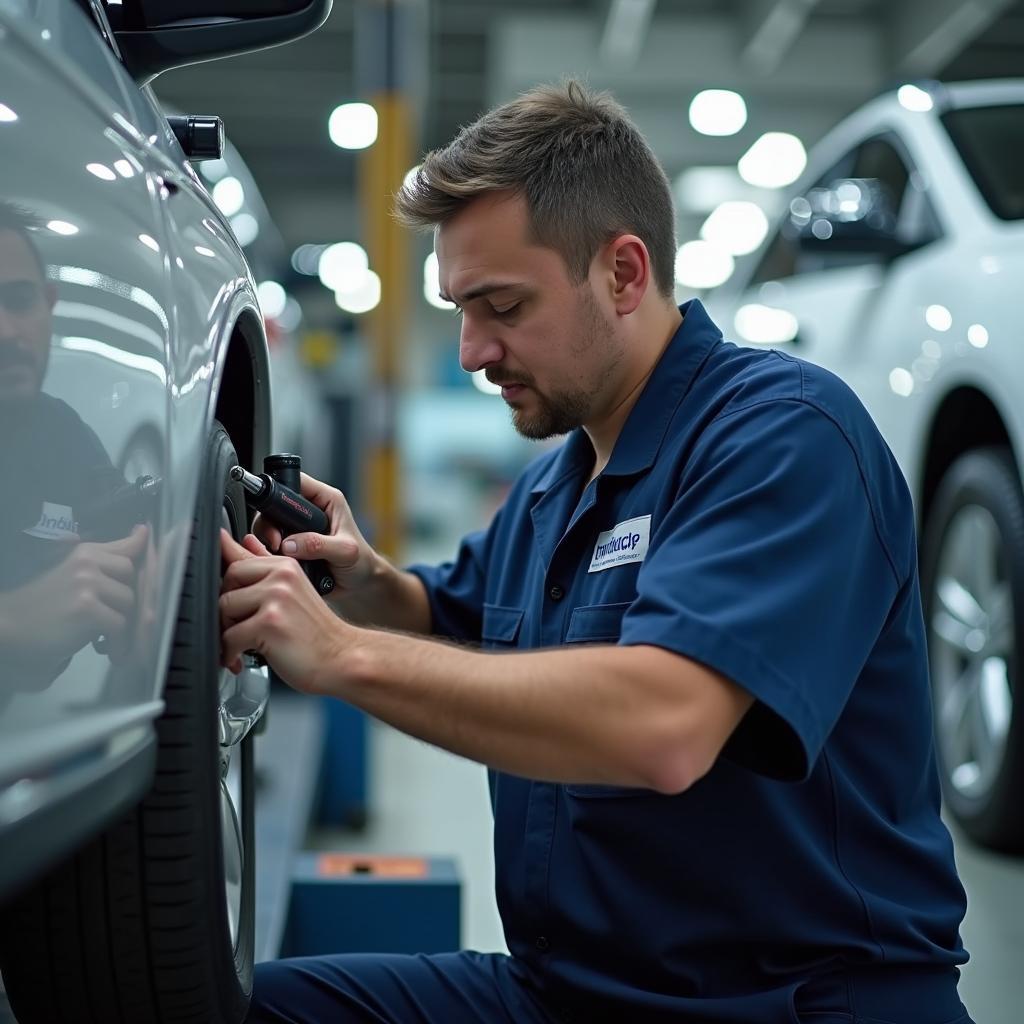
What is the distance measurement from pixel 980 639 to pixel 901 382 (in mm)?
593

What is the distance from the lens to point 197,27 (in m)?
1.23

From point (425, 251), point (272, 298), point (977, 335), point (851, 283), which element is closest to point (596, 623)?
point (977, 335)

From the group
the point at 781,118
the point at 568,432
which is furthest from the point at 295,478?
the point at 781,118

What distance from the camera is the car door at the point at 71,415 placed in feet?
2.36

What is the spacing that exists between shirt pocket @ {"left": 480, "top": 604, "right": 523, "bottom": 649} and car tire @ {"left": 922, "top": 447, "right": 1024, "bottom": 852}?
3.96 feet

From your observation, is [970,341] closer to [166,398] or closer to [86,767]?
[166,398]

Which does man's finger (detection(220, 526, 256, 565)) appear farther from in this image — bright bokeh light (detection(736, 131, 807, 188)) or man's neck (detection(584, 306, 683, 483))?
bright bokeh light (detection(736, 131, 807, 188))

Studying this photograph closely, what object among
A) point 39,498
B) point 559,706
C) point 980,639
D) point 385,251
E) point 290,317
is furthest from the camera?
point 290,317

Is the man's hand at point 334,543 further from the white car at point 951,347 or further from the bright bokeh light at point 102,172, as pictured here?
the white car at point 951,347

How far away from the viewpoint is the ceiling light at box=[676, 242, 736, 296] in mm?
15648

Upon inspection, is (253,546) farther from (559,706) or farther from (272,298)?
(272,298)

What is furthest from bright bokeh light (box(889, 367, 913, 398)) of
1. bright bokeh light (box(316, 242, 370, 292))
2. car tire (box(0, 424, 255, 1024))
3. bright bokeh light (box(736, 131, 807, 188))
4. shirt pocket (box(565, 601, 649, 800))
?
bright bokeh light (box(316, 242, 370, 292))

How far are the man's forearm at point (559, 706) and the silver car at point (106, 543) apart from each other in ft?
0.46

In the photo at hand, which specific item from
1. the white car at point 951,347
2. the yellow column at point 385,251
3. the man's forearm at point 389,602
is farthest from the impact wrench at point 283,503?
the yellow column at point 385,251
